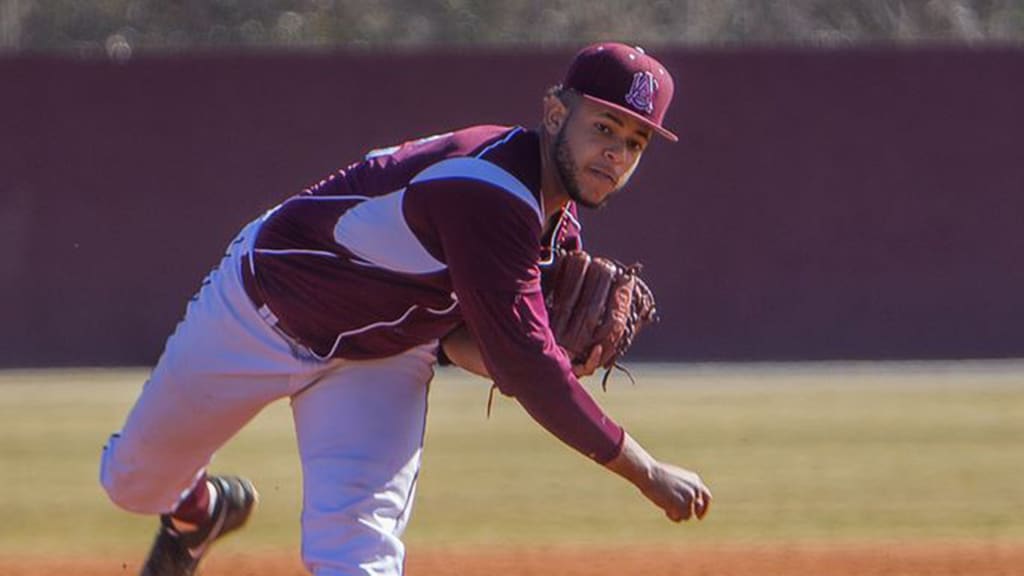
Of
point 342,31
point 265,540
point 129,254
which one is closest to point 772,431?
point 265,540

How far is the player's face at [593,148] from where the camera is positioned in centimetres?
411

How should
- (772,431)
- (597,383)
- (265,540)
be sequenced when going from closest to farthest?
(265,540) → (772,431) → (597,383)

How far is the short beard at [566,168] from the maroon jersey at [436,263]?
0.05 m

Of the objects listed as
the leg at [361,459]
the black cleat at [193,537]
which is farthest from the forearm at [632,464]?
the black cleat at [193,537]

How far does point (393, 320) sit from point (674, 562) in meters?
2.32

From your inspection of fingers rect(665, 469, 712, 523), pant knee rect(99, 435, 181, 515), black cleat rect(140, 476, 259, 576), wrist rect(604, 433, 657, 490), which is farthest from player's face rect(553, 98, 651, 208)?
black cleat rect(140, 476, 259, 576)

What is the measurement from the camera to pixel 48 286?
50.5 feet

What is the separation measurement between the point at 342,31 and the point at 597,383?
723cm

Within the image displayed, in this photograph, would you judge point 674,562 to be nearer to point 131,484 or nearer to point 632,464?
point 131,484

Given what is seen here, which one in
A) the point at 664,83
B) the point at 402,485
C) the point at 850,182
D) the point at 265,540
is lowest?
the point at 850,182

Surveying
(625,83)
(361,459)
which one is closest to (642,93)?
(625,83)

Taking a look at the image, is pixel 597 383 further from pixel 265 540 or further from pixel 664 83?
pixel 664 83

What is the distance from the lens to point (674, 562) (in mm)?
6348

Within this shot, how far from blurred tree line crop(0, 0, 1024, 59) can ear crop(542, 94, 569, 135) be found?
14.6m
